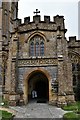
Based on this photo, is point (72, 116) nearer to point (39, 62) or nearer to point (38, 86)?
point (39, 62)

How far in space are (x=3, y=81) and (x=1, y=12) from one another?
13.4 meters

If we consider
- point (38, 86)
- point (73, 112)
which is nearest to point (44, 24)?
point (38, 86)

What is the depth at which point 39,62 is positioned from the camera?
26000 mm

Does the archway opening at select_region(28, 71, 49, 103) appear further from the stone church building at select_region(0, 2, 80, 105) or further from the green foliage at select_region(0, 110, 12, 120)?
the green foliage at select_region(0, 110, 12, 120)

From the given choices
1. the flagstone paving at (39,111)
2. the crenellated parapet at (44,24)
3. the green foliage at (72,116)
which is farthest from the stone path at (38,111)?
the crenellated parapet at (44,24)

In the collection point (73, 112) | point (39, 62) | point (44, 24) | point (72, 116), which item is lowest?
point (72, 116)

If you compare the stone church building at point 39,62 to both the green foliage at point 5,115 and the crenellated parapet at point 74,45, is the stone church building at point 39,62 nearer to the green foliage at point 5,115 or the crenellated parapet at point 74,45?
the crenellated parapet at point 74,45

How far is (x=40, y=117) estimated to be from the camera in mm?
19969

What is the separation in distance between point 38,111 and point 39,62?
18.8 ft

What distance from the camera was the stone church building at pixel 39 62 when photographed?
82.1ft

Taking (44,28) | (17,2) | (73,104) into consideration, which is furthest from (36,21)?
(17,2)

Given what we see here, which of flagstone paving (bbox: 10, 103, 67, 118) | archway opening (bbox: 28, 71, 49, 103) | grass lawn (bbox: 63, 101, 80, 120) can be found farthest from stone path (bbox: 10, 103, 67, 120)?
archway opening (bbox: 28, 71, 49, 103)

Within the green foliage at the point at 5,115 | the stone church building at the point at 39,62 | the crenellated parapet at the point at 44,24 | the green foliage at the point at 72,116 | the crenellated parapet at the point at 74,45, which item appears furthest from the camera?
the crenellated parapet at the point at 74,45

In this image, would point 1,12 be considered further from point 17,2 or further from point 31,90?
point 31,90
